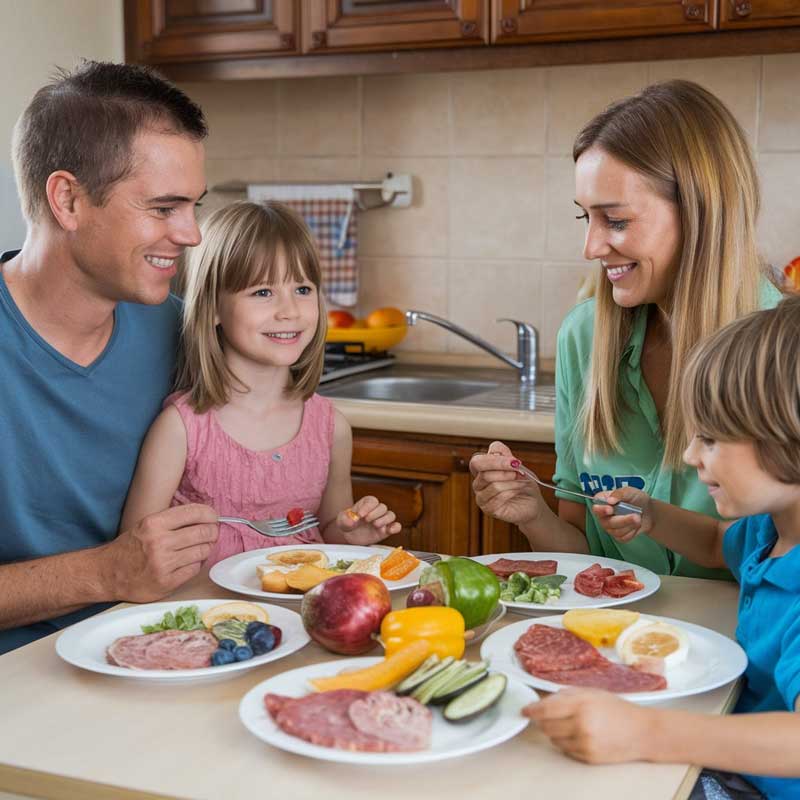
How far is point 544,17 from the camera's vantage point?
9.08 ft

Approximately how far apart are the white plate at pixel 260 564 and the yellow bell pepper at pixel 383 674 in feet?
1.06

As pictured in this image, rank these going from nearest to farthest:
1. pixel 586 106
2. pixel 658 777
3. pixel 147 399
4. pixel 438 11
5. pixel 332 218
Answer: pixel 658 777, pixel 147 399, pixel 438 11, pixel 586 106, pixel 332 218

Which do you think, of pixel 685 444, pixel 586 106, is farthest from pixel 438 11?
pixel 685 444

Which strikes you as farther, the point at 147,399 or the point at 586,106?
the point at 586,106

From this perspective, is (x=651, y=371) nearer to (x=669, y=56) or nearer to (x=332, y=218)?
(x=669, y=56)

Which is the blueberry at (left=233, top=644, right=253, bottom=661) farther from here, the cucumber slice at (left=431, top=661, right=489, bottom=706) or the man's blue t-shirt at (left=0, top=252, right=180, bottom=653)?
the man's blue t-shirt at (left=0, top=252, right=180, bottom=653)

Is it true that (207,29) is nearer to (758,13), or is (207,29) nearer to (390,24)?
(390,24)

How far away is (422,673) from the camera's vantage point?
3.74 ft

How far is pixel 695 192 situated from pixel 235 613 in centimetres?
94

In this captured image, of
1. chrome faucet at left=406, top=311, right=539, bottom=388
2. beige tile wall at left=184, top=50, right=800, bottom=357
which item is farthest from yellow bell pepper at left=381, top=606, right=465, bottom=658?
beige tile wall at left=184, top=50, right=800, bottom=357

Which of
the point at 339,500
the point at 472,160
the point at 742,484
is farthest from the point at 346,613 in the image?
the point at 472,160

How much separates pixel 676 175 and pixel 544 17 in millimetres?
1128

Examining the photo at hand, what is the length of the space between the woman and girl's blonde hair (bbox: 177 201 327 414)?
0.47m

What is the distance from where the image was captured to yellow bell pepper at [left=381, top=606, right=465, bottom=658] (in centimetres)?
121
